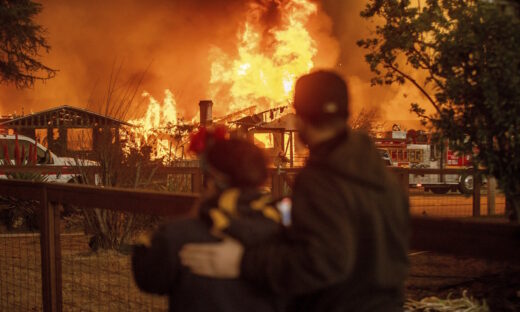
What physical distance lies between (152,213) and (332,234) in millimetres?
1969

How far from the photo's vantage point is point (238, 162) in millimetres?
2018

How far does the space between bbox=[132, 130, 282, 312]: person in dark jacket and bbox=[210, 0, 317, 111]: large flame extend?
5595cm

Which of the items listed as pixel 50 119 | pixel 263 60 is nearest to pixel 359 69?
pixel 263 60

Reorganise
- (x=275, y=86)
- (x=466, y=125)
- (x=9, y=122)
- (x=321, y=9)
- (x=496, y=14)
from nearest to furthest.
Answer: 1. (x=496, y=14)
2. (x=466, y=125)
3. (x=9, y=122)
4. (x=275, y=86)
5. (x=321, y=9)

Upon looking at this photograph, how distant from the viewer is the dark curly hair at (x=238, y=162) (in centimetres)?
202

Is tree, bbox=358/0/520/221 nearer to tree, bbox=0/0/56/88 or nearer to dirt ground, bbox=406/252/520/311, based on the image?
dirt ground, bbox=406/252/520/311

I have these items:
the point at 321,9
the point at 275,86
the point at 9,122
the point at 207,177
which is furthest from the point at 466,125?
the point at 321,9

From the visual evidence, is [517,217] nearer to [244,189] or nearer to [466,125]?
[466,125]

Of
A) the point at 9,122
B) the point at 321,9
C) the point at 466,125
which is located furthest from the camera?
the point at 321,9

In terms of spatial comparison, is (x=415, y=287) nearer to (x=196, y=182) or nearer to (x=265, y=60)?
(x=196, y=182)

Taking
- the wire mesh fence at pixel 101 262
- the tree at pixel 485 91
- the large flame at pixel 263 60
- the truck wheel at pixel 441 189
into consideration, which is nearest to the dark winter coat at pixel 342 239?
the tree at pixel 485 91

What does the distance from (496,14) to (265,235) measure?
4.36m

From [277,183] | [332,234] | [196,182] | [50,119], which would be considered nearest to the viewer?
[332,234]

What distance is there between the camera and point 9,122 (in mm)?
30266
